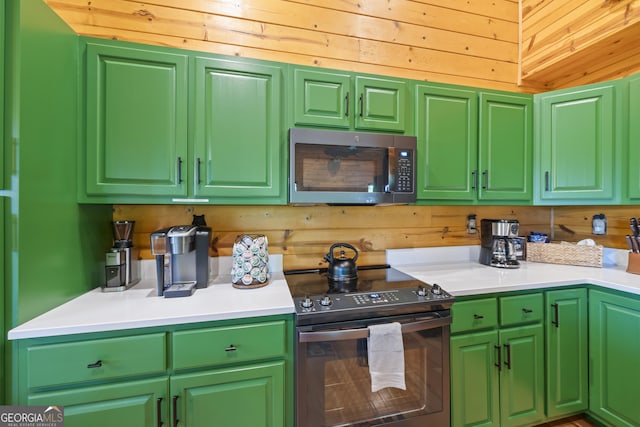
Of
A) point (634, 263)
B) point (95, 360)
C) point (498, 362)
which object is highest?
point (634, 263)

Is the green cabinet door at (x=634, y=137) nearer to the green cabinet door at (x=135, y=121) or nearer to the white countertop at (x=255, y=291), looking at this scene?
the white countertop at (x=255, y=291)

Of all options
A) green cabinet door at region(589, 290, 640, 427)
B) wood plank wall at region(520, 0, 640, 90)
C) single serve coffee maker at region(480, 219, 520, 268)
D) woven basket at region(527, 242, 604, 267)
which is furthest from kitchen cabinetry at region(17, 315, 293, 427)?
wood plank wall at region(520, 0, 640, 90)

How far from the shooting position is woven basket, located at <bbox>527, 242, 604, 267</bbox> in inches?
73.2

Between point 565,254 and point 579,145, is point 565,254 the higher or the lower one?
the lower one

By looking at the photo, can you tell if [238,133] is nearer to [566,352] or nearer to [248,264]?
[248,264]

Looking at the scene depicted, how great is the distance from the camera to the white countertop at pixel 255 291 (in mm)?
1060

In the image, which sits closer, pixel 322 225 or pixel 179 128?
pixel 179 128

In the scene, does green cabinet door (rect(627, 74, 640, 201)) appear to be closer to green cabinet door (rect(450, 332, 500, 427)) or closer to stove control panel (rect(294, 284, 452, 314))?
green cabinet door (rect(450, 332, 500, 427))

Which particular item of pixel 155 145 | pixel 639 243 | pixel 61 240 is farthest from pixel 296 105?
pixel 639 243

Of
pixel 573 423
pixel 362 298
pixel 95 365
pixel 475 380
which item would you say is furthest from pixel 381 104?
pixel 573 423

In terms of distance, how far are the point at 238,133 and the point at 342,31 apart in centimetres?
120

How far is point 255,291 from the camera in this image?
1.44 m

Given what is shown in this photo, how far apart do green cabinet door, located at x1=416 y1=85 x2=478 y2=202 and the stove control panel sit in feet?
2.02

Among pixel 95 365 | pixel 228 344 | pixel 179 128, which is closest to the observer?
pixel 95 365
